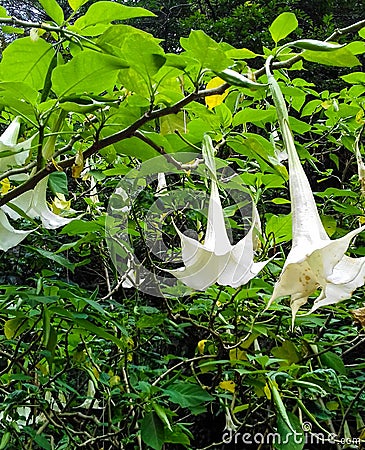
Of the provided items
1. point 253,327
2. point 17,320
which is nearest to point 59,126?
point 17,320

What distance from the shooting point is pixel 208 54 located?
0.52 metres

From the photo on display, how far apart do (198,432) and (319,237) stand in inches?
100

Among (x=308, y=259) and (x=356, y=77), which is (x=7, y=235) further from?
(x=356, y=77)

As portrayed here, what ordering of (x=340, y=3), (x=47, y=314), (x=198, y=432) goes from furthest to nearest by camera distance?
(x=340, y=3) → (x=198, y=432) → (x=47, y=314)

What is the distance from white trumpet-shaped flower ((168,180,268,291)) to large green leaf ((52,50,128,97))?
0.19 m

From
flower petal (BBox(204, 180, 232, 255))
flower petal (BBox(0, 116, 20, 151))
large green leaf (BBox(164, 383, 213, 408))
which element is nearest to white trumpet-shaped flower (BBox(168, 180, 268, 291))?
flower petal (BBox(204, 180, 232, 255))

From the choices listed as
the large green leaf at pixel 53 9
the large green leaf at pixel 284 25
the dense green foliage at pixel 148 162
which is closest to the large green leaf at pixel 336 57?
the dense green foliage at pixel 148 162

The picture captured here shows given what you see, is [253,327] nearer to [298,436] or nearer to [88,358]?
[298,436]

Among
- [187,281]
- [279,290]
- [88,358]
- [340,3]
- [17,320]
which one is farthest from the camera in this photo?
[340,3]

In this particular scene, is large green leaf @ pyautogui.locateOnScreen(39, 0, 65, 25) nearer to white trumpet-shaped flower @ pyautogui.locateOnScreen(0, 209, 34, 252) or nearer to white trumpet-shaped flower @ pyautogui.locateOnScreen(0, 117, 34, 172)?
white trumpet-shaped flower @ pyautogui.locateOnScreen(0, 117, 34, 172)

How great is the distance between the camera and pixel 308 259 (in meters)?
0.40

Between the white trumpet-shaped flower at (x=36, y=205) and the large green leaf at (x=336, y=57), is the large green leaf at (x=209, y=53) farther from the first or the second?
the white trumpet-shaped flower at (x=36, y=205)

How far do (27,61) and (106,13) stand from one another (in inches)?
4.2

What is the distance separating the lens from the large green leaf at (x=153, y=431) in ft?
3.10
